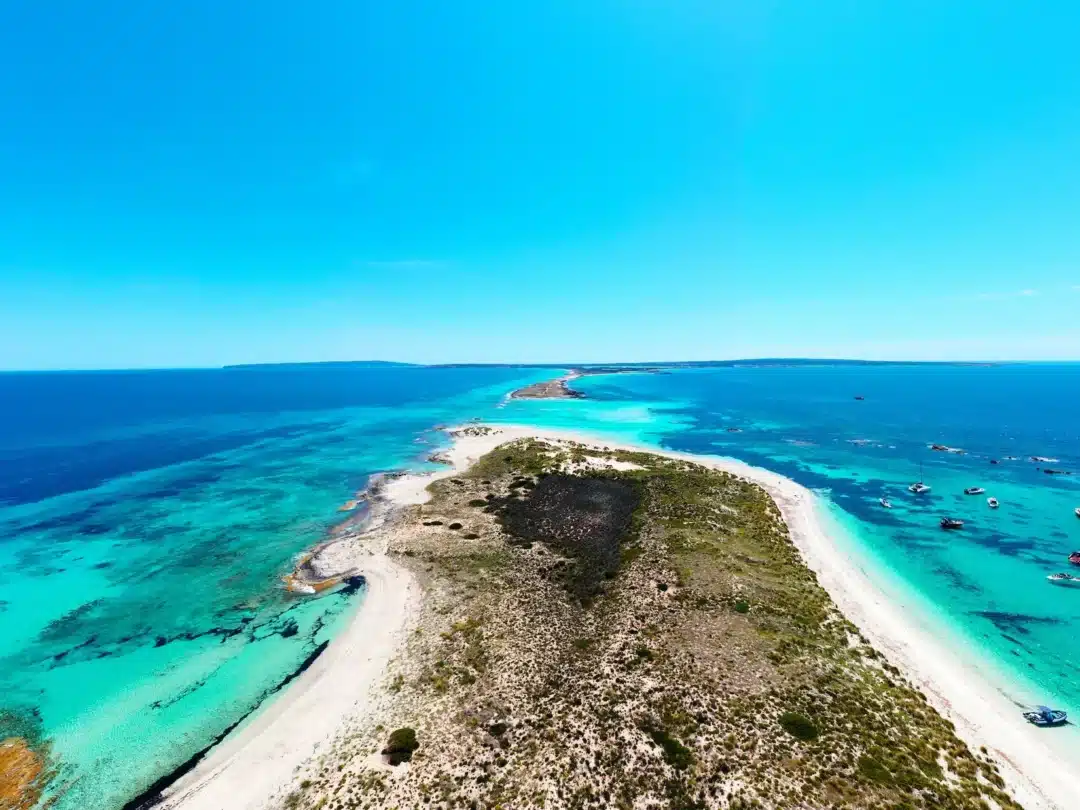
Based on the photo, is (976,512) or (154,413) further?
(154,413)

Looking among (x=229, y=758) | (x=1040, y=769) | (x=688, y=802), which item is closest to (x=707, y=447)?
(x=1040, y=769)

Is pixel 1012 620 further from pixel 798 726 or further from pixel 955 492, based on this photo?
pixel 955 492

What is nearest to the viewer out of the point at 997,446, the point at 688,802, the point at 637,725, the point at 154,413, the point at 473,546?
the point at 688,802

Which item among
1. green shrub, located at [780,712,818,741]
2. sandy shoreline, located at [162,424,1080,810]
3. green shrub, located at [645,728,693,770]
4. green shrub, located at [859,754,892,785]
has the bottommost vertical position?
sandy shoreline, located at [162,424,1080,810]

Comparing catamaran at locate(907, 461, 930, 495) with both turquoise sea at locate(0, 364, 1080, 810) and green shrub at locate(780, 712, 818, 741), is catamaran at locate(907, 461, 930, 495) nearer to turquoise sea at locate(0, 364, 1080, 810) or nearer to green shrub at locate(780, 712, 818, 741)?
turquoise sea at locate(0, 364, 1080, 810)

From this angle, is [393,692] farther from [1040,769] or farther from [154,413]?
[154,413]

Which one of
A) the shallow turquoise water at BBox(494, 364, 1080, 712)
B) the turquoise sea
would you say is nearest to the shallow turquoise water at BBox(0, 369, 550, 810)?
the turquoise sea

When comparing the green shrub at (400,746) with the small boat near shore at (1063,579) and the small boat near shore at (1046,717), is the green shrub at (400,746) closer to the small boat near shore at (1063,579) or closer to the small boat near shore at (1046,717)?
the small boat near shore at (1046,717)
